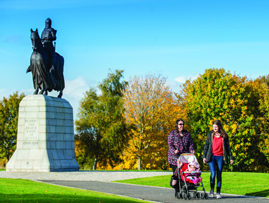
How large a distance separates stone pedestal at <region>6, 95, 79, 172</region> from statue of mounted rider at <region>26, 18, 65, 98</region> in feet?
3.57

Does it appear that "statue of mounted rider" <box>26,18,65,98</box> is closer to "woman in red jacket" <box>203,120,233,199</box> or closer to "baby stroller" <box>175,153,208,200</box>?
"woman in red jacket" <box>203,120,233,199</box>

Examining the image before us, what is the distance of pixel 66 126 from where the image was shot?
26.0 metres

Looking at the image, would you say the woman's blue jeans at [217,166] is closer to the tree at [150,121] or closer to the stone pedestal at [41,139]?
the stone pedestal at [41,139]

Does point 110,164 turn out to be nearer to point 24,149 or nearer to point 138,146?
point 138,146

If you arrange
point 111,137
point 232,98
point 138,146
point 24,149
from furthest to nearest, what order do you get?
point 111,137 < point 138,146 < point 232,98 < point 24,149

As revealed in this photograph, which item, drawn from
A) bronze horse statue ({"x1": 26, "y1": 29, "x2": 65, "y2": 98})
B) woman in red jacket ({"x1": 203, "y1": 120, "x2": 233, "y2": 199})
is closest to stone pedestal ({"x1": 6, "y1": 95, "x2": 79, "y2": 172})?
bronze horse statue ({"x1": 26, "y1": 29, "x2": 65, "y2": 98})

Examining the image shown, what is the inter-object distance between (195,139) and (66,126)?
20.8 metres

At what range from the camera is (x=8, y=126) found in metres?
52.3

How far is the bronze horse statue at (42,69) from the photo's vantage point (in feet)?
83.4

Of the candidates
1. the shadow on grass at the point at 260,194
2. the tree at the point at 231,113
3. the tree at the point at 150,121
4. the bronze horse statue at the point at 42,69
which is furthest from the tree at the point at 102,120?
the shadow on grass at the point at 260,194

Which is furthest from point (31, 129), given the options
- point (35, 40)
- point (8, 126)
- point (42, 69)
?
point (8, 126)

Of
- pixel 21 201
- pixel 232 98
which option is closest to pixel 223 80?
pixel 232 98

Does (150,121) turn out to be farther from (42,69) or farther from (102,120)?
(42,69)

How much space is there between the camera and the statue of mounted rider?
2572 cm
